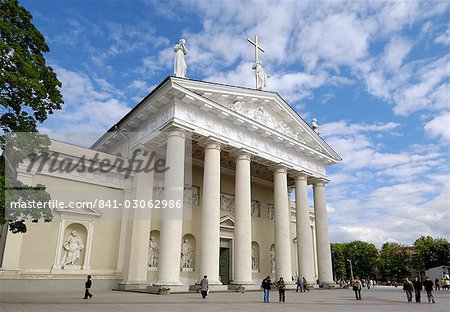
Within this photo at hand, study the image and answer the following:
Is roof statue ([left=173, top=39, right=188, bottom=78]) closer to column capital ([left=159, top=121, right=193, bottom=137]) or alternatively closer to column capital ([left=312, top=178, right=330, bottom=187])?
column capital ([left=159, top=121, right=193, bottom=137])

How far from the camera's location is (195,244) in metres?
22.4

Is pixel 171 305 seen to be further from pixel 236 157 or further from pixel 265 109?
pixel 265 109

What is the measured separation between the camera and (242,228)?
61.9 feet

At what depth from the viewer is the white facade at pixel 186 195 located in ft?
54.0

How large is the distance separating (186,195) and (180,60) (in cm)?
847

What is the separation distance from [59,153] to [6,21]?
8.70 meters

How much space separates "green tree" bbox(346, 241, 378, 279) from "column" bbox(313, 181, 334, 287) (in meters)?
55.0

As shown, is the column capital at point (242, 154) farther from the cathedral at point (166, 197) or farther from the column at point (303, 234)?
the column at point (303, 234)

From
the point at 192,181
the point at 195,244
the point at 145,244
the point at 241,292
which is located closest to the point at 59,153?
the point at 145,244

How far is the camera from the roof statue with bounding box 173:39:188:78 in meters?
18.5

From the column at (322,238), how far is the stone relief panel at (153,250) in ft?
38.4

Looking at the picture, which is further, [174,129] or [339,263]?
[339,263]

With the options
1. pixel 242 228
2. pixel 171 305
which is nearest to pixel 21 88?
pixel 171 305

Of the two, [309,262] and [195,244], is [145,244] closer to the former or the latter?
[195,244]
